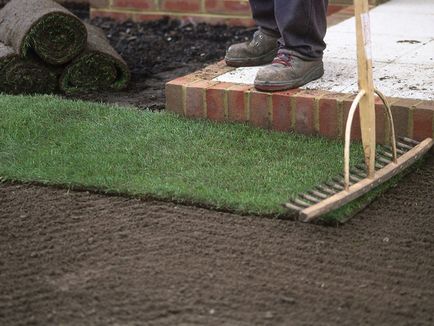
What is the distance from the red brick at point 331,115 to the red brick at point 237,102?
331 mm

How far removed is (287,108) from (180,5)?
2.44 meters

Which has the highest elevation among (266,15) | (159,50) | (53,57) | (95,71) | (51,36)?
(266,15)

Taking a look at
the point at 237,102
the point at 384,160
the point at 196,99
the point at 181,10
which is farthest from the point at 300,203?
the point at 181,10

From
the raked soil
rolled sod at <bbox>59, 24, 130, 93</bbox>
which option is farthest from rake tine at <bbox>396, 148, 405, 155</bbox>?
rolled sod at <bbox>59, 24, 130, 93</bbox>

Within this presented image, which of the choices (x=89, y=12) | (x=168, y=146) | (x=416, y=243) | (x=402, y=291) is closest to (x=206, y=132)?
(x=168, y=146)

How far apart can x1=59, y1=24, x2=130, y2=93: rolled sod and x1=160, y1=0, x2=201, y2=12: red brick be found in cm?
139

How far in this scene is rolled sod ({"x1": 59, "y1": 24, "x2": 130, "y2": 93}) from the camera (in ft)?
14.9

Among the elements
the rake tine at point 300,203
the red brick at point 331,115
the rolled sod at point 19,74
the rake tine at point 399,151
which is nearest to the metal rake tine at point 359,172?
the rake tine at point 399,151

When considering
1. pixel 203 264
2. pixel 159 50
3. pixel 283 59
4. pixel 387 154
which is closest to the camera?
pixel 203 264

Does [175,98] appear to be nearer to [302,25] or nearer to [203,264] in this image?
[302,25]

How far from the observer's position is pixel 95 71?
4590mm

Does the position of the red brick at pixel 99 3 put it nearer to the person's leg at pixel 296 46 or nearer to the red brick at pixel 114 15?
the red brick at pixel 114 15

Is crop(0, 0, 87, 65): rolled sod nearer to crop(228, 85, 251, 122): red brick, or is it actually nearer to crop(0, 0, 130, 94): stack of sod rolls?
crop(0, 0, 130, 94): stack of sod rolls

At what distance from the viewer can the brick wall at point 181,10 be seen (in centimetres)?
582
